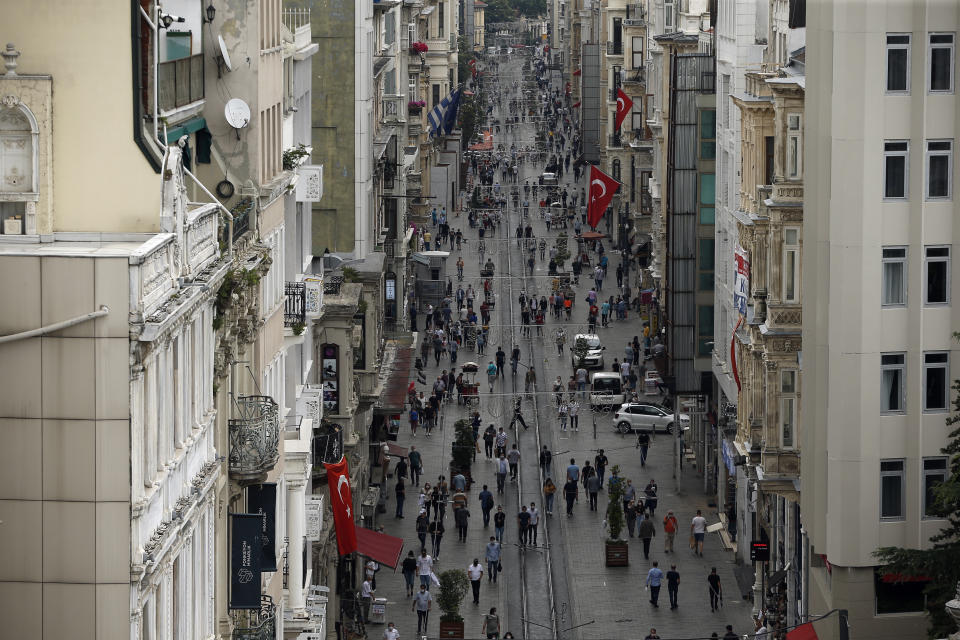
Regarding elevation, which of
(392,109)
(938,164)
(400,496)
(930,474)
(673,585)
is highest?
(392,109)

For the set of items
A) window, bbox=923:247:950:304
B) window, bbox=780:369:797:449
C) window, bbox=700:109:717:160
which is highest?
window, bbox=700:109:717:160

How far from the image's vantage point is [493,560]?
2256 inches

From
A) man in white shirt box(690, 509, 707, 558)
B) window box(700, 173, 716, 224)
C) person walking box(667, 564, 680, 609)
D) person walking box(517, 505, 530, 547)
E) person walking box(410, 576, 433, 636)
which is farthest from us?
window box(700, 173, 716, 224)

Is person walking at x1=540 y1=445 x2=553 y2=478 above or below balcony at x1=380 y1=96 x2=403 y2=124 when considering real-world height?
below

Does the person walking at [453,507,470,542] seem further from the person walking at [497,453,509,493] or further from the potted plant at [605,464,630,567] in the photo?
the person walking at [497,453,509,493]

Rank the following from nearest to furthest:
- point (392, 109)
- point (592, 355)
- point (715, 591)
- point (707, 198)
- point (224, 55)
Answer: point (224, 55), point (715, 591), point (707, 198), point (392, 109), point (592, 355)

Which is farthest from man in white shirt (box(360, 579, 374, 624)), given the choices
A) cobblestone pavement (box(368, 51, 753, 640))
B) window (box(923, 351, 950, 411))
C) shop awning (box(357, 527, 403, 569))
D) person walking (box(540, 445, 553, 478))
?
window (box(923, 351, 950, 411))

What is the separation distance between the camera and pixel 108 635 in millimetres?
22266

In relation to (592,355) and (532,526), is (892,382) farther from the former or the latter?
(592,355)

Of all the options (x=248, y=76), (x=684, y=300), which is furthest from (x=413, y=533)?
(x=248, y=76)

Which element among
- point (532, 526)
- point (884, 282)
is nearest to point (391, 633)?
point (532, 526)

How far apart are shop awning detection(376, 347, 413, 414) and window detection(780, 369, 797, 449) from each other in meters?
21.4

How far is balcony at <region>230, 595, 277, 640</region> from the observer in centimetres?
3152

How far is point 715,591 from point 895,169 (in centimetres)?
1752
